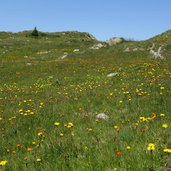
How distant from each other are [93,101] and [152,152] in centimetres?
793

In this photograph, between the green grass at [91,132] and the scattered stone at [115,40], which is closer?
the green grass at [91,132]

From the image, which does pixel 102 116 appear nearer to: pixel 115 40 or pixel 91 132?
pixel 91 132

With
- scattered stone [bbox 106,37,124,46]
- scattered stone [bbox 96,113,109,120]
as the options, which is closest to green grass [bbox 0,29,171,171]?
scattered stone [bbox 96,113,109,120]

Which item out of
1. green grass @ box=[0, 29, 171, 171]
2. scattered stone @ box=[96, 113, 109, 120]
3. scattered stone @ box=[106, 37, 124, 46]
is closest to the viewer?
green grass @ box=[0, 29, 171, 171]

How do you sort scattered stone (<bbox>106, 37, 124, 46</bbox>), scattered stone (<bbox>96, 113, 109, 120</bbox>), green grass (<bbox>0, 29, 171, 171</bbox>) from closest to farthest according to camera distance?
green grass (<bbox>0, 29, 171, 171</bbox>), scattered stone (<bbox>96, 113, 109, 120</bbox>), scattered stone (<bbox>106, 37, 124, 46</bbox>)

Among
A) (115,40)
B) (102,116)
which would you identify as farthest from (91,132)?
(115,40)

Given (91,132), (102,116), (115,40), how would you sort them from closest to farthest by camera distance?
(91,132) → (102,116) → (115,40)

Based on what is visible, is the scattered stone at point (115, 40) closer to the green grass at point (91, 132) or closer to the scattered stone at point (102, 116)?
the green grass at point (91, 132)

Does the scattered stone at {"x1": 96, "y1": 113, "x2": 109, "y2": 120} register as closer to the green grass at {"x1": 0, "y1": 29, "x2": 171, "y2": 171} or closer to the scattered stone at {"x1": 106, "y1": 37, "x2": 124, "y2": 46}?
the green grass at {"x1": 0, "y1": 29, "x2": 171, "y2": 171}

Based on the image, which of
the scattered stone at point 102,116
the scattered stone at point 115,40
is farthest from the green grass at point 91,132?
the scattered stone at point 115,40

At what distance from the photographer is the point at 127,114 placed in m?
10.5

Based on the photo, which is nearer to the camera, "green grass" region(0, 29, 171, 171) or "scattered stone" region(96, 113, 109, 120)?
"green grass" region(0, 29, 171, 171)

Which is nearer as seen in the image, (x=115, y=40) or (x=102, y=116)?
(x=102, y=116)

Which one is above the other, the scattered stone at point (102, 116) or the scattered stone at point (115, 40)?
the scattered stone at point (115, 40)
